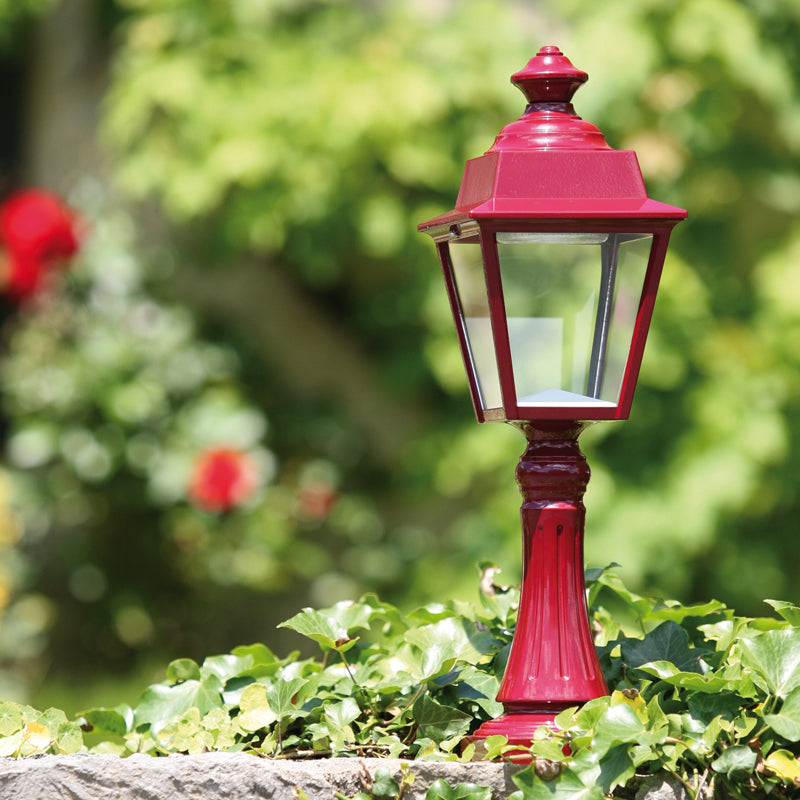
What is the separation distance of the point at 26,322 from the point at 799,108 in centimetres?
294

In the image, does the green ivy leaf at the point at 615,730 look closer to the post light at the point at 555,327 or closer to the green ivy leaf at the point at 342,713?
the post light at the point at 555,327

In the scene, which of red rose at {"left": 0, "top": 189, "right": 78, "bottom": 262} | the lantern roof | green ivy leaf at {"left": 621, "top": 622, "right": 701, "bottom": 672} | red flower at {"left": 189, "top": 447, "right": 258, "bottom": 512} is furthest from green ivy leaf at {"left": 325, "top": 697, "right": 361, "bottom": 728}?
red rose at {"left": 0, "top": 189, "right": 78, "bottom": 262}

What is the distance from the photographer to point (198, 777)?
1.33 metres

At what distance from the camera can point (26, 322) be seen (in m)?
4.33

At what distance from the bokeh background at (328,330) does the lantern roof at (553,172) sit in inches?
79.7

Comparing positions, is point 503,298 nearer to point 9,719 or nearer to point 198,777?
point 198,777

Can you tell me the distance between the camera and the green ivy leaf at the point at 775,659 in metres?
1.29

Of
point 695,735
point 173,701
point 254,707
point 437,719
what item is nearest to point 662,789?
point 695,735

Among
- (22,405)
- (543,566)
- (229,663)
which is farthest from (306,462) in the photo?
(543,566)

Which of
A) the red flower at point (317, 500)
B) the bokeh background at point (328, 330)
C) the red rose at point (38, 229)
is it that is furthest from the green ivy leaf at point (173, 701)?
the red rose at point (38, 229)

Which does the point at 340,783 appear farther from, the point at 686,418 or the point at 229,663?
Answer: the point at 686,418

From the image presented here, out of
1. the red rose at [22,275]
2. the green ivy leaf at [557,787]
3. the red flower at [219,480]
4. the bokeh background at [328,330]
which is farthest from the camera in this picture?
the red rose at [22,275]

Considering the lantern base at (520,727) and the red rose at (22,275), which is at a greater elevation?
the red rose at (22,275)

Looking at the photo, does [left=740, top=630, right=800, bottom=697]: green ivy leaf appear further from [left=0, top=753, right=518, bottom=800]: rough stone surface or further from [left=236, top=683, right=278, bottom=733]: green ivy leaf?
[left=236, top=683, right=278, bottom=733]: green ivy leaf
